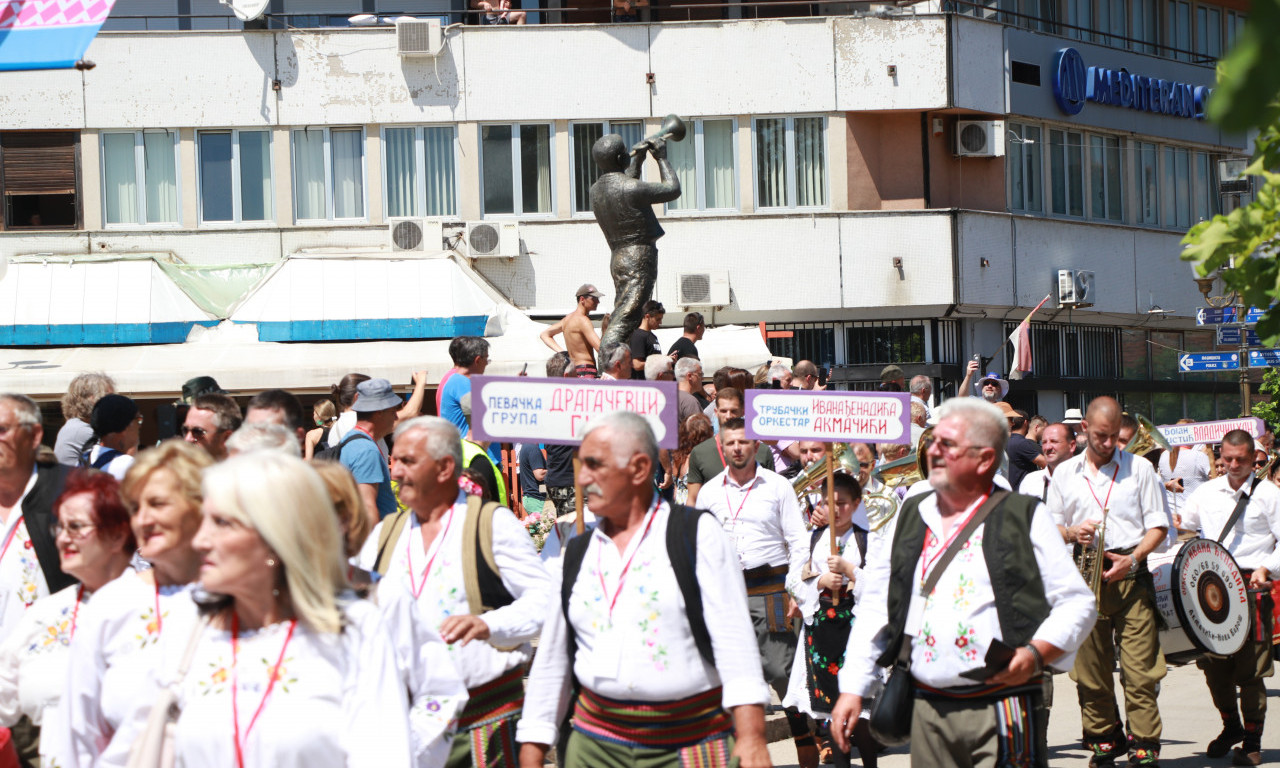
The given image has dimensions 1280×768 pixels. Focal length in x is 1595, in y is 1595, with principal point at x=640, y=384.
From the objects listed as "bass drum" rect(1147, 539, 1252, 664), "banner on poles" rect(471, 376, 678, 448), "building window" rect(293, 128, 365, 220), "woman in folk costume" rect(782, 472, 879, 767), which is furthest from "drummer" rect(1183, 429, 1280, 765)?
Answer: "building window" rect(293, 128, 365, 220)

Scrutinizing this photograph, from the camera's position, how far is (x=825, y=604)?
869cm

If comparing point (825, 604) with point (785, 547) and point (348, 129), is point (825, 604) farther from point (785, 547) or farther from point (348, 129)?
point (348, 129)

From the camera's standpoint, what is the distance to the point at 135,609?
14.2ft

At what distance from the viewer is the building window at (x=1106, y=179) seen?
3027cm

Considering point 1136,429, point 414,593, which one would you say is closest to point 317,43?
point 1136,429

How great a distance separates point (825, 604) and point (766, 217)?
62.0 feet

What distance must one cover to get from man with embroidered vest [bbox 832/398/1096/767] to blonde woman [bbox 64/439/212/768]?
242 cm

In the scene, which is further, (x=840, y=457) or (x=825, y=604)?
(x=840, y=457)

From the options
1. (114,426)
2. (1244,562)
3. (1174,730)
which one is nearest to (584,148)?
(1244,562)

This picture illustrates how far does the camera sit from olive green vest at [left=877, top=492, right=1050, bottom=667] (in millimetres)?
5480

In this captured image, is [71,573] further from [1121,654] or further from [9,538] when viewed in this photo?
[1121,654]

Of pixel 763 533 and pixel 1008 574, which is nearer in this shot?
pixel 1008 574

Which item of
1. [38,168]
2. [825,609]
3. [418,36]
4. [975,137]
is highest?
[418,36]

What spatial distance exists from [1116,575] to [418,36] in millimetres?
19319
